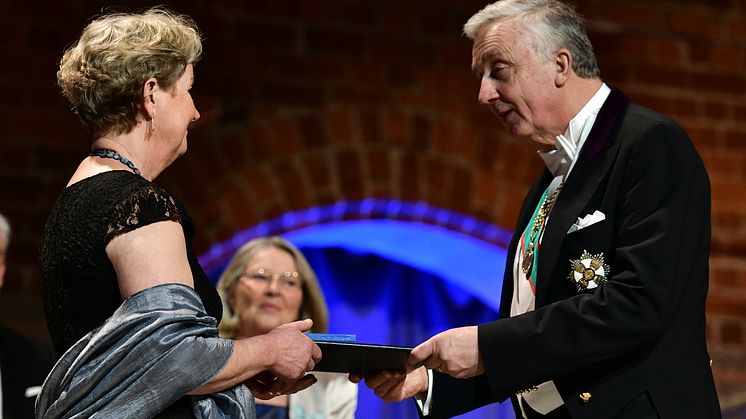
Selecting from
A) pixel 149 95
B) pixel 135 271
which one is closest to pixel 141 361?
pixel 135 271

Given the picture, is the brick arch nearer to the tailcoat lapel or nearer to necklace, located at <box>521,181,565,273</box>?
necklace, located at <box>521,181,565,273</box>

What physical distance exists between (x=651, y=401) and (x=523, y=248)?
0.57m

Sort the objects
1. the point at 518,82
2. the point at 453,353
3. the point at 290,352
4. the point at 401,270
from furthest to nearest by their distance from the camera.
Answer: the point at 401,270 < the point at 518,82 < the point at 453,353 < the point at 290,352

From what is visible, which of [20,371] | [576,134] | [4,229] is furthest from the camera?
[4,229]

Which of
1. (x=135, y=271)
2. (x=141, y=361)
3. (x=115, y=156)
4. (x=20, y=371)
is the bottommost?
(x=20, y=371)

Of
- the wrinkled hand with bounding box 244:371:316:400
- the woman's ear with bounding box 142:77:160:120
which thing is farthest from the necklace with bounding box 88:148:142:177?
the wrinkled hand with bounding box 244:371:316:400

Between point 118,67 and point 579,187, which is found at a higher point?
point 118,67

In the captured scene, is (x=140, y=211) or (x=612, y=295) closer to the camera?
(x=140, y=211)

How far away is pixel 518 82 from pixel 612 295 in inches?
26.5

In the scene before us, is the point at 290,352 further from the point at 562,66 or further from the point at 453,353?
the point at 562,66

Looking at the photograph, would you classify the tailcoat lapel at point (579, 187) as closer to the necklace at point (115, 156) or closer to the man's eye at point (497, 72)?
the man's eye at point (497, 72)

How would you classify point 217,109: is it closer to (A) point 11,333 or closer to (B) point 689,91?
(A) point 11,333

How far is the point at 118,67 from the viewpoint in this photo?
2.48 metres

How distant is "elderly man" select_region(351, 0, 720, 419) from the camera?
8.36 ft
